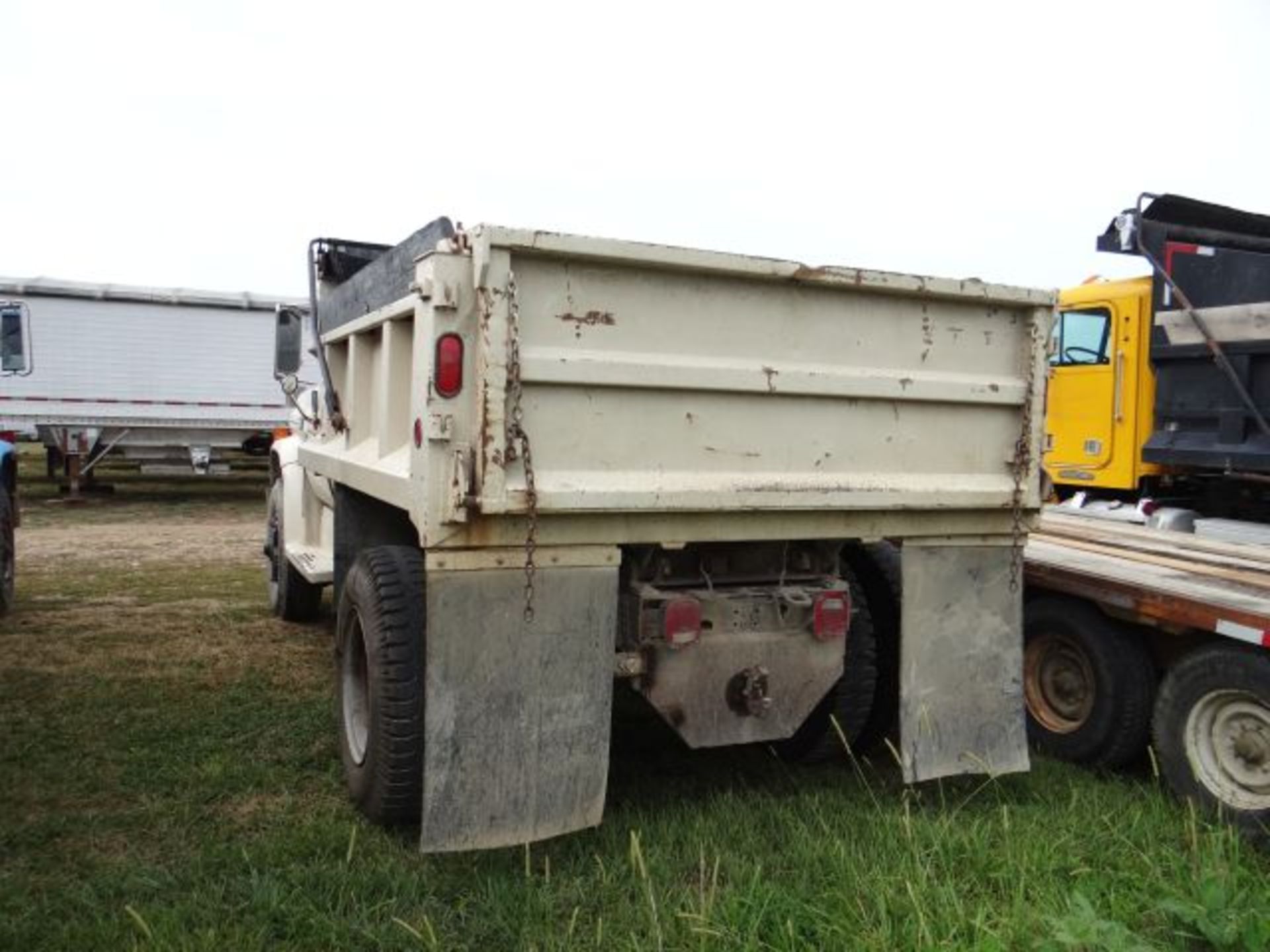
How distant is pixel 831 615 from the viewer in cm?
362

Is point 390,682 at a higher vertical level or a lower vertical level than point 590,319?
lower

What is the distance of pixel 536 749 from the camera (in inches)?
124

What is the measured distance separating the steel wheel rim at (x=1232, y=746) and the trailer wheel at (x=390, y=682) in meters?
2.72

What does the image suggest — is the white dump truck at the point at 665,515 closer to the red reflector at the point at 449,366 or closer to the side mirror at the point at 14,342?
the red reflector at the point at 449,366

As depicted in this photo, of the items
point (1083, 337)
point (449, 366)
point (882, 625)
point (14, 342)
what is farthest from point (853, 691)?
point (14, 342)

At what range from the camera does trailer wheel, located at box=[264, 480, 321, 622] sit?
22.6 ft

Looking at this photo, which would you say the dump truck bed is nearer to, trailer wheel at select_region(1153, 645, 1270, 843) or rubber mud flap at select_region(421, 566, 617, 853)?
rubber mud flap at select_region(421, 566, 617, 853)

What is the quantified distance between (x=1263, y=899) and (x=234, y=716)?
409 centimetres

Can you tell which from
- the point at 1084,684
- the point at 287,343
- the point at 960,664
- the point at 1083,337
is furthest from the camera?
the point at 1083,337

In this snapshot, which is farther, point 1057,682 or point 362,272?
point 362,272

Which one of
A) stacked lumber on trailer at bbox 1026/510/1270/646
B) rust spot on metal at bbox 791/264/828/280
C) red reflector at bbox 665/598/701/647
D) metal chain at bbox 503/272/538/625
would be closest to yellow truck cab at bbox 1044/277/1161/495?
stacked lumber on trailer at bbox 1026/510/1270/646

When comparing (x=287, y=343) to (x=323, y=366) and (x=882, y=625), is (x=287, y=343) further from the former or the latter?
(x=882, y=625)

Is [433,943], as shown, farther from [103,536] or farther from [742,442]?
[103,536]

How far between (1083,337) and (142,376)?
13646mm
